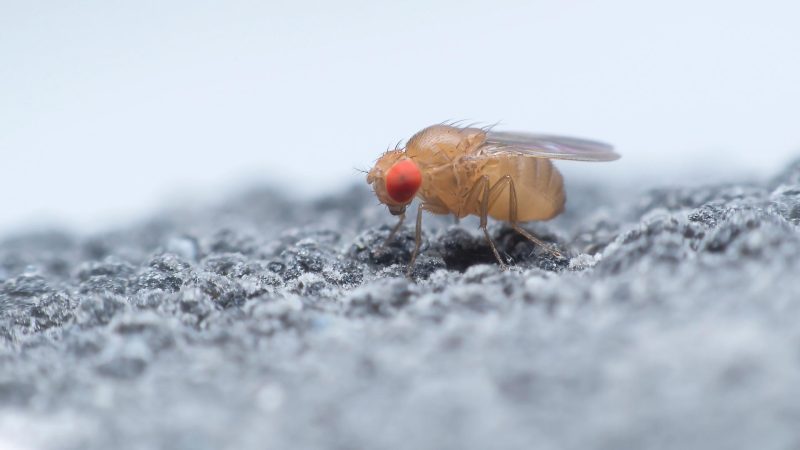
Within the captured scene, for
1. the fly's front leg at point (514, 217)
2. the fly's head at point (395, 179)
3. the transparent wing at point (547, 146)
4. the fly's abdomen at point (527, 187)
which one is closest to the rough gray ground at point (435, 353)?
the fly's front leg at point (514, 217)

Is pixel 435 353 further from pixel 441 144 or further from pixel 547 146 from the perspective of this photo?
pixel 547 146

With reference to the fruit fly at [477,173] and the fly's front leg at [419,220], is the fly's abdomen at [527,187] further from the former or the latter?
the fly's front leg at [419,220]

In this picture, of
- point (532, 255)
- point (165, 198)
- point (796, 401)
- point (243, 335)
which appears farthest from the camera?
point (165, 198)

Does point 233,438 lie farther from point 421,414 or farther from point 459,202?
point 459,202

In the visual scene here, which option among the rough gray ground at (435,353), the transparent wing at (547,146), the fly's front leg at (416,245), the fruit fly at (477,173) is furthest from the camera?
the transparent wing at (547,146)

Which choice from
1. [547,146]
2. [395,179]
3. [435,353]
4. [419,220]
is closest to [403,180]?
[395,179]

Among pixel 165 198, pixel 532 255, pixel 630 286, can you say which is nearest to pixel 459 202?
pixel 532 255
